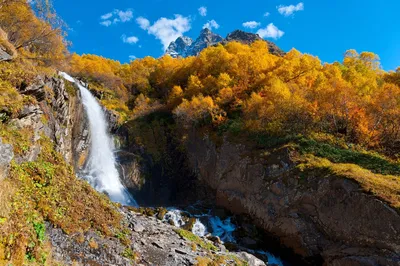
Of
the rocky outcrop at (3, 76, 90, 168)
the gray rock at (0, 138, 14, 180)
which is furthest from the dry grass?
the rocky outcrop at (3, 76, 90, 168)

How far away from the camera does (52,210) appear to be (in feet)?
36.7

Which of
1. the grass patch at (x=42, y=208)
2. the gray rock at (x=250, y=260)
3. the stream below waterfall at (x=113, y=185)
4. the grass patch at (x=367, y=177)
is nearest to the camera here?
the grass patch at (x=42, y=208)

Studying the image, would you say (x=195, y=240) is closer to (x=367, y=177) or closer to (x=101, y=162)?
(x=367, y=177)

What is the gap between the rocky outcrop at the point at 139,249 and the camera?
10.5 meters

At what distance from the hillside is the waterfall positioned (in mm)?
729

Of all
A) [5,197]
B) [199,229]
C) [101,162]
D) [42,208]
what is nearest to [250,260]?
[199,229]

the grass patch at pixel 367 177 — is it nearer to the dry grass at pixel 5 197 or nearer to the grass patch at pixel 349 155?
the grass patch at pixel 349 155

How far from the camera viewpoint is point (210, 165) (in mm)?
29250

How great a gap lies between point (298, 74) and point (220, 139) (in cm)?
1534

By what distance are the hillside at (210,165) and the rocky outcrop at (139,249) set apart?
74mm

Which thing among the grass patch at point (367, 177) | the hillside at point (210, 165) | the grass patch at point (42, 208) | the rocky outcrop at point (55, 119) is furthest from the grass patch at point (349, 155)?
the rocky outcrop at point (55, 119)

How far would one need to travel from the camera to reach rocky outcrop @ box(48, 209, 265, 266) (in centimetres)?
1054

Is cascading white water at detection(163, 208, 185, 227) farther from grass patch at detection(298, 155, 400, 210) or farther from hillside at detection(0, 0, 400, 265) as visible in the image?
grass patch at detection(298, 155, 400, 210)

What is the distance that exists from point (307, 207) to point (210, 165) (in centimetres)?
1255
